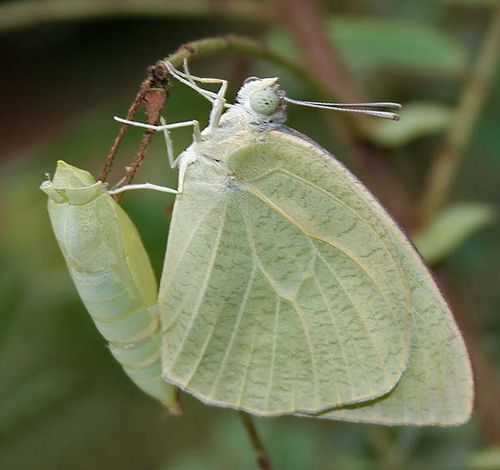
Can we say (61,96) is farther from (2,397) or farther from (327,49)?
(327,49)

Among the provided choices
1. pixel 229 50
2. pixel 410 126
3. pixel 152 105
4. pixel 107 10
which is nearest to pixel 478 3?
pixel 410 126

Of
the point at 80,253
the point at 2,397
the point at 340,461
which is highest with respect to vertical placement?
the point at 80,253

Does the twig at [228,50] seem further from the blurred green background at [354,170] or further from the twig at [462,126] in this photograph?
Answer: the twig at [462,126]

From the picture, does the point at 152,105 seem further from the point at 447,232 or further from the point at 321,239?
the point at 447,232

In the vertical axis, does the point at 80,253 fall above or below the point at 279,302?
above

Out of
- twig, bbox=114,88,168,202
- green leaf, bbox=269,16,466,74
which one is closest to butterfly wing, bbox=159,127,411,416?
twig, bbox=114,88,168,202

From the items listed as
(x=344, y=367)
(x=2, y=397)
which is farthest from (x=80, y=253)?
(x=2, y=397)

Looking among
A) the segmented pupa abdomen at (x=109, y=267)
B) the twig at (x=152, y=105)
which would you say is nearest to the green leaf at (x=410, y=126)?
the segmented pupa abdomen at (x=109, y=267)
